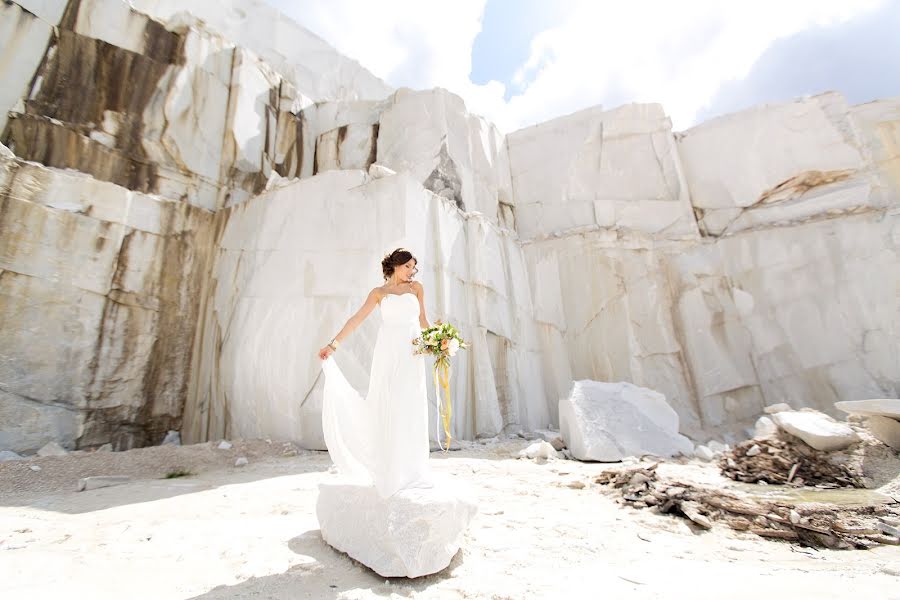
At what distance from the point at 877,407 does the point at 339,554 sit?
6.67 m

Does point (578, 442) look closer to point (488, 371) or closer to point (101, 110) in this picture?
point (488, 371)

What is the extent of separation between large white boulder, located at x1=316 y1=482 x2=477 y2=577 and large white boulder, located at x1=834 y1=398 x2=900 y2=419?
5887 mm

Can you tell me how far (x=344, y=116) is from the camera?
1432 centimetres

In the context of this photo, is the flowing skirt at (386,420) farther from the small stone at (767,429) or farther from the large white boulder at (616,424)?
the small stone at (767,429)

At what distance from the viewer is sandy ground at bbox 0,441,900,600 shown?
232 centimetres

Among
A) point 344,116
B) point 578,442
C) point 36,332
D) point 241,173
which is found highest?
Result: point 344,116

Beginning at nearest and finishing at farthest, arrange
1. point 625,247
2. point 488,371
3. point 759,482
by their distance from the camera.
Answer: point 759,482, point 488,371, point 625,247

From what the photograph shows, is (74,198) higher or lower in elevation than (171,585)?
higher

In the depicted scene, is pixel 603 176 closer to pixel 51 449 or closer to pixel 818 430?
pixel 818 430

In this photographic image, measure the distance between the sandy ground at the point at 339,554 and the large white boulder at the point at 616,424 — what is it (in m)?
1.80

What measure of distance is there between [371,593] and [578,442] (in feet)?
16.6

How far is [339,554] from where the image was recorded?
9.38 ft

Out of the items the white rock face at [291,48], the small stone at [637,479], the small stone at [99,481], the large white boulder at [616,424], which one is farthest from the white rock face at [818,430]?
the white rock face at [291,48]

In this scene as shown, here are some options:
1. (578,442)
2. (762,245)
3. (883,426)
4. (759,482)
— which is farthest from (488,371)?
(762,245)
